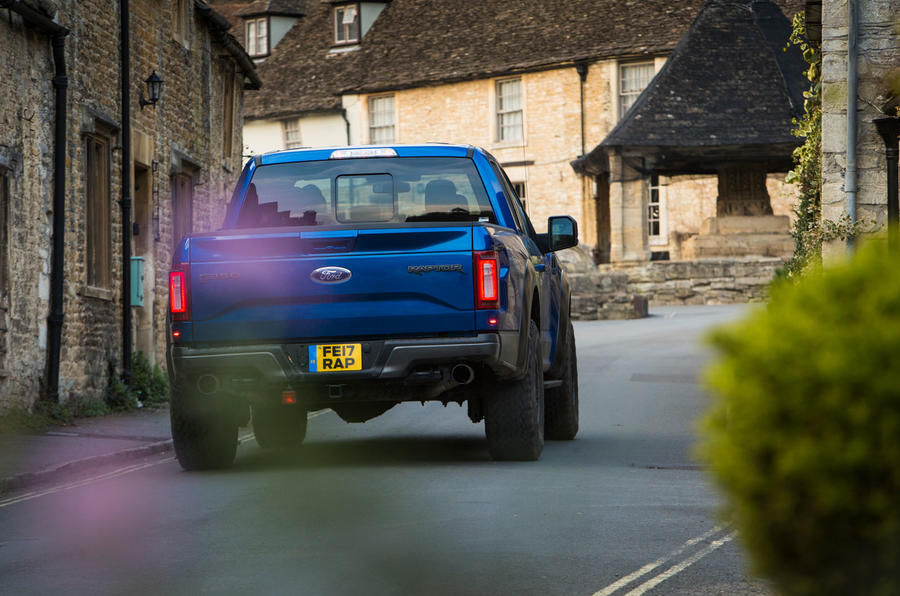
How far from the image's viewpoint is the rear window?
34.8 feet

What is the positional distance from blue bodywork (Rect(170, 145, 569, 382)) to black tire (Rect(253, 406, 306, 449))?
270 cm

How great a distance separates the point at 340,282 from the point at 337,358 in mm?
479

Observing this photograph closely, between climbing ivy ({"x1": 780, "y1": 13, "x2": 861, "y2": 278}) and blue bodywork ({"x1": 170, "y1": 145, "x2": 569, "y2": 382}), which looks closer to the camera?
blue bodywork ({"x1": 170, "y1": 145, "x2": 569, "y2": 382})

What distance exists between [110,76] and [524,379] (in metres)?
10.1

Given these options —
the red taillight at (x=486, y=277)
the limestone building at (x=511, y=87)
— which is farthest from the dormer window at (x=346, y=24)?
the red taillight at (x=486, y=277)

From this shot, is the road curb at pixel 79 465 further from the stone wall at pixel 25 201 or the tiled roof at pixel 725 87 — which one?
the tiled roof at pixel 725 87

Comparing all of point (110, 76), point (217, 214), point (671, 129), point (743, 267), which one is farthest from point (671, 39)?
point (110, 76)

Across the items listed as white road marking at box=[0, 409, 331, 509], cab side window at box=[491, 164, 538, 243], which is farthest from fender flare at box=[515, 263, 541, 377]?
white road marking at box=[0, 409, 331, 509]

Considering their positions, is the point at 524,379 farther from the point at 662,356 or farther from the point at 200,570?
the point at 662,356

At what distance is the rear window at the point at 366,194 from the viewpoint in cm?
1059

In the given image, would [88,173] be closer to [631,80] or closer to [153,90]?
[153,90]

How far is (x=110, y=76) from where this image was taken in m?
18.0

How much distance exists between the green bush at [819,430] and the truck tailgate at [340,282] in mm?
6613

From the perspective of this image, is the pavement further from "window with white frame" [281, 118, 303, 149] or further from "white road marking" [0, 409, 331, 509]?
"window with white frame" [281, 118, 303, 149]
